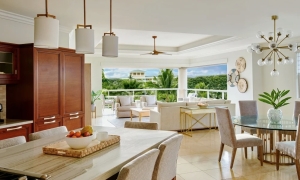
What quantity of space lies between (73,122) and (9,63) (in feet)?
4.70

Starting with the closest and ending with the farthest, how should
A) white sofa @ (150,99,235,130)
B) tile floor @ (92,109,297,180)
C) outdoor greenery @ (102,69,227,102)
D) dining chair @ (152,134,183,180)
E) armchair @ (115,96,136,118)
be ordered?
dining chair @ (152,134,183,180)
tile floor @ (92,109,297,180)
white sofa @ (150,99,235,130)
armchair @ (115,96,136,118)
outdoor greenery @ (102,69,227,102)

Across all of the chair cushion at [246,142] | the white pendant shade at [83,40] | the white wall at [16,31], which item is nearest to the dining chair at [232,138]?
A: the chair cushion at [246,142]

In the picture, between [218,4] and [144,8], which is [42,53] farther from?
[218,4]

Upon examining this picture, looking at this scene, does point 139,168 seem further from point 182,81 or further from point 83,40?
point 182,81

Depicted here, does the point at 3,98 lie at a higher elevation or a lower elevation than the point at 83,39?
lower

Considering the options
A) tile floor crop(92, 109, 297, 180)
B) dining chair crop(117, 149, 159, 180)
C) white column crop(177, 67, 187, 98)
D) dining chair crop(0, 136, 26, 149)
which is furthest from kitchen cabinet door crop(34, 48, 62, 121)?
white column crop(177, 67, 187, 98)

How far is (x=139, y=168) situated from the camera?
1540mm

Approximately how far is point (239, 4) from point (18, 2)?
3.06 metres

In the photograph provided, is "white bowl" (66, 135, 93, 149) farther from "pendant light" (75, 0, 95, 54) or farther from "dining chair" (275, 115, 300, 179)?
"dining chair" (275, 115, 300, 179)

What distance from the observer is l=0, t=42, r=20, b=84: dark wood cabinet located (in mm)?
3584

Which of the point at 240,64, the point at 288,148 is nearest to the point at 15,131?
the point at 288,148

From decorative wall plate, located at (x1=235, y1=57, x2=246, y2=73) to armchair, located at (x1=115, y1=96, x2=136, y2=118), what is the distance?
161 inches

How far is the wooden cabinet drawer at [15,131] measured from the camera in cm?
329

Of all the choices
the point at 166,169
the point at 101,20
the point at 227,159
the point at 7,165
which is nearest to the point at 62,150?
the point at 7,165
